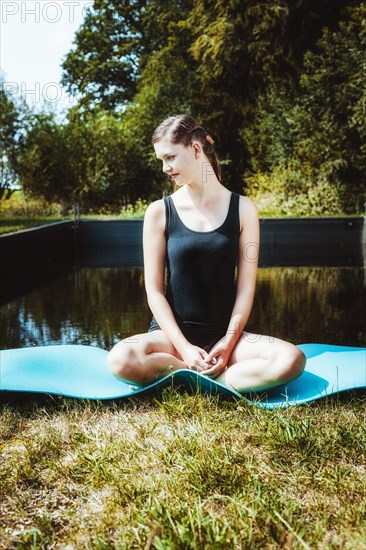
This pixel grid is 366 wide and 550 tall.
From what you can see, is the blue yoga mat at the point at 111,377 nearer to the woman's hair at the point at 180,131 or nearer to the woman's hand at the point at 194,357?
the woman's hand at the point at 194,357

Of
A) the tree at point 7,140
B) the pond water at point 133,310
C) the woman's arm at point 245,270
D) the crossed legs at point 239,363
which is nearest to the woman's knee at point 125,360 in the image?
the crossed legs at point 239,363

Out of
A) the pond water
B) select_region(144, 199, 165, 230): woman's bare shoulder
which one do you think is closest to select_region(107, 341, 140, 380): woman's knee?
select_region(144, 199, 165, 230): woman's bare shoulder

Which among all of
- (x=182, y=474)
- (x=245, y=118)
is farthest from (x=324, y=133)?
(x=182, y=474)

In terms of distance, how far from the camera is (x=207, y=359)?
2459 millimetres

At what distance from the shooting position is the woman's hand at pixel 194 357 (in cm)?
246

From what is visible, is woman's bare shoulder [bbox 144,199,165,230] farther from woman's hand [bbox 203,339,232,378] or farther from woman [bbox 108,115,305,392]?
woman's hand [bbox 203,339,232,378]

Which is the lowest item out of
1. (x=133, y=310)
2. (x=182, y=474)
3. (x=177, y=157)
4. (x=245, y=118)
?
(x=133, y=310)

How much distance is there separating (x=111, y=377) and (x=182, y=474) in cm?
95

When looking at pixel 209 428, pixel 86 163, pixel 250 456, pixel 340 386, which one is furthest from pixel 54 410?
pixel 86 163

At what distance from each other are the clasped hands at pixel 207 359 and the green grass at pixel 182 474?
12cm

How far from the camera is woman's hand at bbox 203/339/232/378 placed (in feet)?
8.07

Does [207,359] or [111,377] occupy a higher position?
[207,359]

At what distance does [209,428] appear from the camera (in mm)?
2100

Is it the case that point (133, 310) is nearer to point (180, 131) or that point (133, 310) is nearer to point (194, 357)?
point (194, 357)
